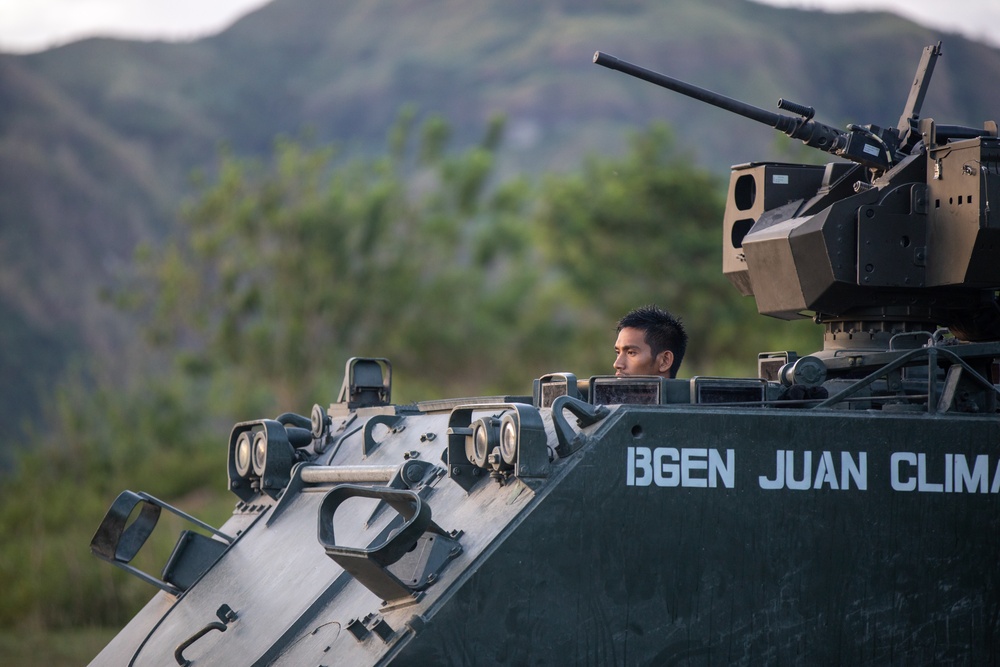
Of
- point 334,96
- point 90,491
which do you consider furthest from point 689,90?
point 334,96

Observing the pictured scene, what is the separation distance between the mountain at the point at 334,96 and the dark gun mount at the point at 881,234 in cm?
3384

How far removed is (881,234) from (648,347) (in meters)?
1.15

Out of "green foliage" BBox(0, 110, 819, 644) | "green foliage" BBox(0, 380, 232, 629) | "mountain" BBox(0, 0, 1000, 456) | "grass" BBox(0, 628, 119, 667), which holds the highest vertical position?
"mountain" BBox(0, 0, 1000, 456)

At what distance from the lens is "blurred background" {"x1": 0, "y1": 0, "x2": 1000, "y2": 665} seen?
22.3 m

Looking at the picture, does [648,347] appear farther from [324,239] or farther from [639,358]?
[324,239]

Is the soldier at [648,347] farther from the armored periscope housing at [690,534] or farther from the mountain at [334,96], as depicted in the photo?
the mountain at [334,96]

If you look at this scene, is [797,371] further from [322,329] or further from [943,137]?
[322,329]

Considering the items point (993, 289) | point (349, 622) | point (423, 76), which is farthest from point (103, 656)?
point (423, 76)

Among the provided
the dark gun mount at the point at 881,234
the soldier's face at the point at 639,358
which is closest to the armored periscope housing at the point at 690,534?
the dark gun mount at the point at 881,234

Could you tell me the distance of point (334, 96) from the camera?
2670 inches

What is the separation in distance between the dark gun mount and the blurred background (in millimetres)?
7817

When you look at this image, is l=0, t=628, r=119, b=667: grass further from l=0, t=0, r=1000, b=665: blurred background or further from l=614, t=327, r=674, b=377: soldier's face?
l=614, t=327, r=674, b=377: soldier's face

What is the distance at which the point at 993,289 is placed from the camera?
19.0 ft

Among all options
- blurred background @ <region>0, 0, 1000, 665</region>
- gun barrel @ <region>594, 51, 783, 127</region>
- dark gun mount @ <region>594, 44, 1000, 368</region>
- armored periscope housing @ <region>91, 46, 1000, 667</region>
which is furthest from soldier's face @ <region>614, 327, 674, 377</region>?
blurred background @ <region>0, 0, 1000, 665</region>
